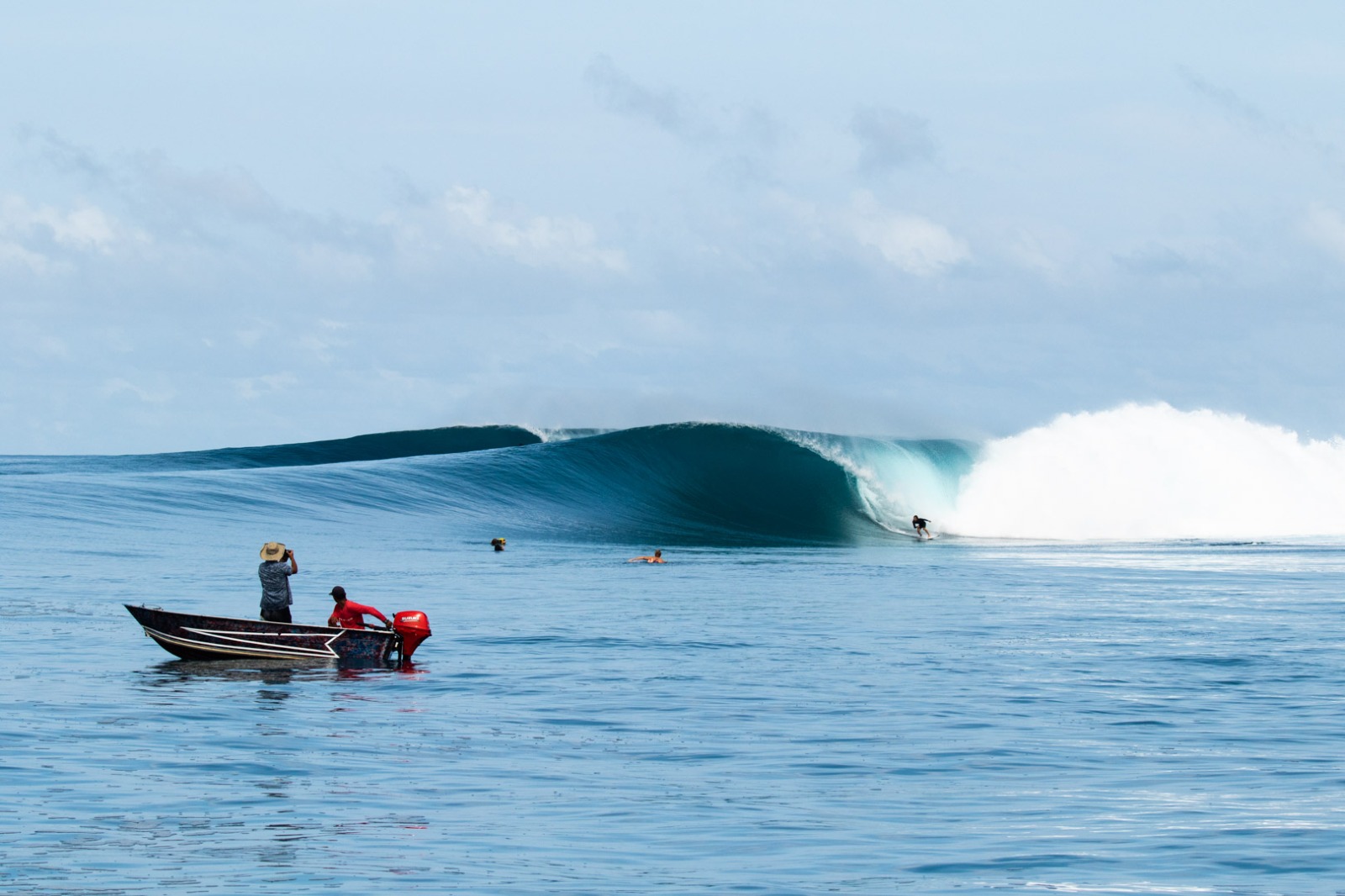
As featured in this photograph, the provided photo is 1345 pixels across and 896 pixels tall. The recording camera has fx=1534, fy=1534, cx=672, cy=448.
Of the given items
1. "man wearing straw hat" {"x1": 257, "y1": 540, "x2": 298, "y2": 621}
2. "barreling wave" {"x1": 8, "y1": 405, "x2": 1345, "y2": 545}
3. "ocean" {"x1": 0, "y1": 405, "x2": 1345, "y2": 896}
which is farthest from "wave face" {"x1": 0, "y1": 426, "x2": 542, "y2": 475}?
"man wearing straw hat" {"x1": 257, "y1": 540, "x2": 298, "y2": 621}

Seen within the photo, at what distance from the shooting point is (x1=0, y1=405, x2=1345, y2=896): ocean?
27.5ft

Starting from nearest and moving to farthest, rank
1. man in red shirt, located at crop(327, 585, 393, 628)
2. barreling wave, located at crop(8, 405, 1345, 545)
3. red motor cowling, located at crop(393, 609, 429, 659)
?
red motor cowling, located at crop(393, 609, 429, 659) < man in red shirt, located at crop(327, 585, 393, 628) < barreling wave, located at crop(8, 405, 1345, 545)

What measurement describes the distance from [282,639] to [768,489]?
3349cm

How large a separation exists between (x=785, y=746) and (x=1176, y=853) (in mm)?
3872

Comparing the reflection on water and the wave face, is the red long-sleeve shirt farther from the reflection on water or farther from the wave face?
the wave face

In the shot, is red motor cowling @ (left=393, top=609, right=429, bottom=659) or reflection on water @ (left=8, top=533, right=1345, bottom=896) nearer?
reflection on water @ (left=8, top=533, right=1345, bottom=896)

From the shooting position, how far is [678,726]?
41.8 feet

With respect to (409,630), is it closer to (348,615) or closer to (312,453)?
(348,615)

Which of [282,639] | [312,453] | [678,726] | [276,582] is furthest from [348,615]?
[312,453]

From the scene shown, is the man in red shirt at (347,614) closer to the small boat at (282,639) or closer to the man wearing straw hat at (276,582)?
the small boat at (282,639)

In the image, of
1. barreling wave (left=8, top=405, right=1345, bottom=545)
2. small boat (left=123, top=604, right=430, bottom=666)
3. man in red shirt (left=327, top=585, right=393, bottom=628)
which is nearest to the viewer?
small boat (left=123, top=604, right=430, bottom=666)

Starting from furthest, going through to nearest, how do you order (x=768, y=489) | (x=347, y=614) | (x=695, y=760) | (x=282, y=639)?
(x=768, y=489) < (x=347, y=614) < (x=282, y=639) < (x=695, y=760)

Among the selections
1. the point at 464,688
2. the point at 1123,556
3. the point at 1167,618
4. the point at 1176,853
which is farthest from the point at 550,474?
the point at 1176,853

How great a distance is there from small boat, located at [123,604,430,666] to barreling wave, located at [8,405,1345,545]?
70.9 feet
